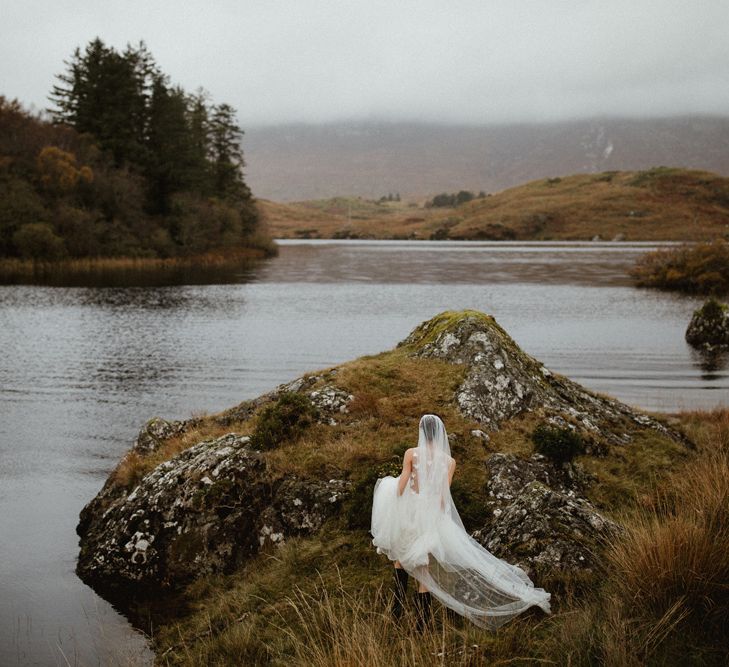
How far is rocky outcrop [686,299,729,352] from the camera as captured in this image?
36.5 metres

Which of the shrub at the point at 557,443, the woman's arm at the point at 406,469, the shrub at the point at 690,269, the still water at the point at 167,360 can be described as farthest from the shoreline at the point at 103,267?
the woman's arm at the point at 406,469

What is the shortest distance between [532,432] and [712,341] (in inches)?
1106

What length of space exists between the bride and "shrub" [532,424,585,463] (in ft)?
14.7

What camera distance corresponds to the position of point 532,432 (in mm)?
13117

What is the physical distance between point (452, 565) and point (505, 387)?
6.79 metres

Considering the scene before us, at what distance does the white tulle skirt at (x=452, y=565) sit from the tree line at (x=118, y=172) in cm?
7265

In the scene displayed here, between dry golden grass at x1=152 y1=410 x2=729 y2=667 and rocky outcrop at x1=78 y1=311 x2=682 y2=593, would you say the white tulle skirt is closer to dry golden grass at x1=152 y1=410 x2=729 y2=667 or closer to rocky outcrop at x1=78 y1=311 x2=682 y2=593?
dry golden grass at x1=152 y1=410 x2=729 y2=667

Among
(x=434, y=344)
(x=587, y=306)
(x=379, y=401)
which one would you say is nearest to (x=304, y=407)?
(x=379, y=401)

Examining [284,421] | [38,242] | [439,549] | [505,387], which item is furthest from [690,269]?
[439,549]

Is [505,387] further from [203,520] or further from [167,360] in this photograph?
[167,360]

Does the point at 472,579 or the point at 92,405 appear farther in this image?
the point at 92,405

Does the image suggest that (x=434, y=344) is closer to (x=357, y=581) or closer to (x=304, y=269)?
(x=357, y=581)

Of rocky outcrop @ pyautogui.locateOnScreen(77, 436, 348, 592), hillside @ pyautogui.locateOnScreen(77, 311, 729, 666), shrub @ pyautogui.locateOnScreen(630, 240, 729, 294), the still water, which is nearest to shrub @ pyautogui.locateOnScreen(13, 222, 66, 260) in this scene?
the still water

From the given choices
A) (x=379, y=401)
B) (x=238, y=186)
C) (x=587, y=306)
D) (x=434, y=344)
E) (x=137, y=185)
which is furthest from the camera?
(x=238, y=186)
